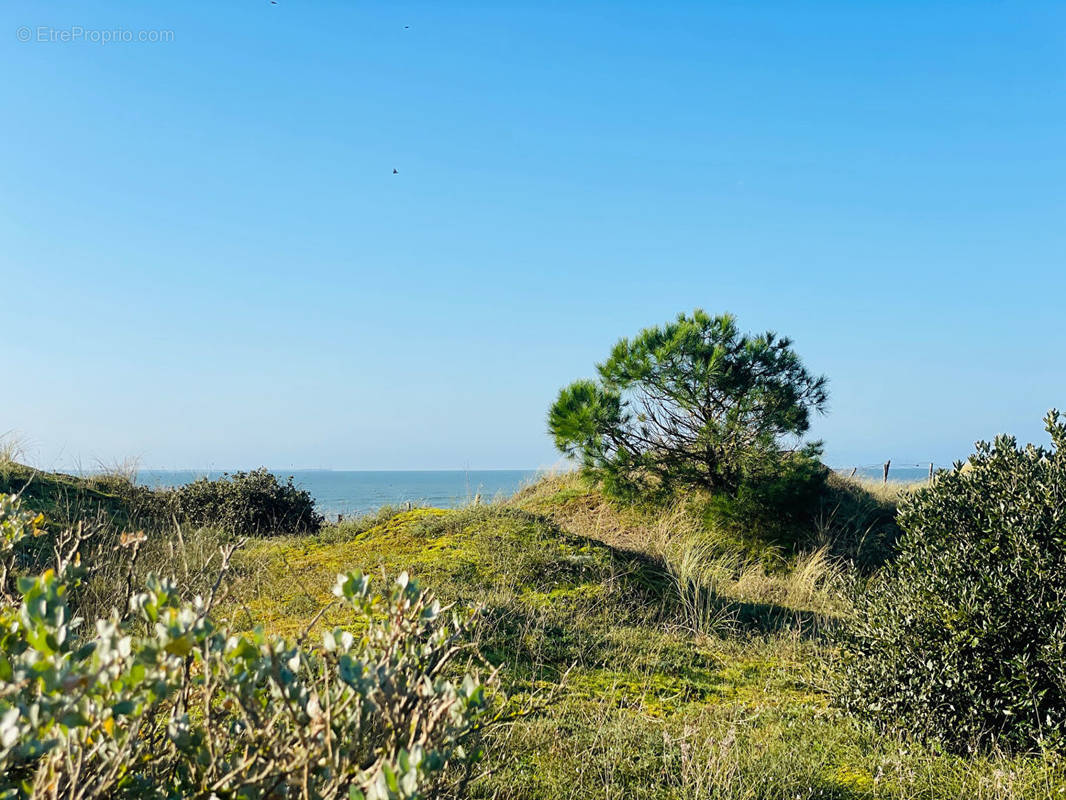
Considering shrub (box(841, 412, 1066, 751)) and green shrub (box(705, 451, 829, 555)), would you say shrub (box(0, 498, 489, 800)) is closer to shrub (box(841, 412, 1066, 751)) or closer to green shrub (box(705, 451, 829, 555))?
shrub (box(841, 412, 1066, 751))

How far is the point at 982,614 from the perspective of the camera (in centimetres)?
420

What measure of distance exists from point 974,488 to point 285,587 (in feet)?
19.9

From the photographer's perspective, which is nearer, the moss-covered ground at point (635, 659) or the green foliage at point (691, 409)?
the moss-covered ground at point (635, 659)

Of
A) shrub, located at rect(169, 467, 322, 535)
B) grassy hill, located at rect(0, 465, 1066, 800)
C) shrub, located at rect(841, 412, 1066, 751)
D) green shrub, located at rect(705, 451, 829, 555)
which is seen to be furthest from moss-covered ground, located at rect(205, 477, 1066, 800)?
shrub, located at rect(169, 467, 322, 535)

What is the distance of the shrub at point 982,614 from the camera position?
4.10 m

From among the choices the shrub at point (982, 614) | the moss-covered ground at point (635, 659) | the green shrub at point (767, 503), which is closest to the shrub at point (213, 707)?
the moss-covered ground at point (635, 659)

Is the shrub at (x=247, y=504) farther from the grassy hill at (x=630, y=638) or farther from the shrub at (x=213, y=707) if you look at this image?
the shrub at (x=213, y=707)

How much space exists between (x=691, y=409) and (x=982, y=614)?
9.10 m

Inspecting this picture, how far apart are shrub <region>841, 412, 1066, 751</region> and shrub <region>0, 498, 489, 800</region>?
333cm

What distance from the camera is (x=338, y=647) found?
6.93 feet

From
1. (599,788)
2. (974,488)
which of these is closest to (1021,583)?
(974,488)

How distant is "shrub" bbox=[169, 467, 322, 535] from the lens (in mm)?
12242

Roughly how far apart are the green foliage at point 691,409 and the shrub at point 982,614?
813cm

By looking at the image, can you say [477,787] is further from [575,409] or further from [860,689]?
[575,409]
